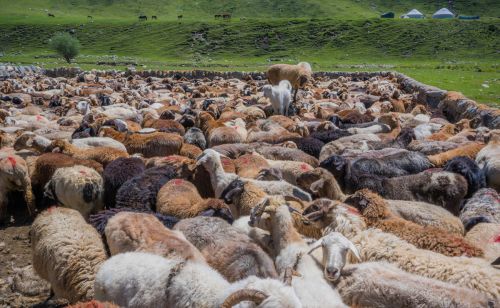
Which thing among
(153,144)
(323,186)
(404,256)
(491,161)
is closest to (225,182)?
(323,186)

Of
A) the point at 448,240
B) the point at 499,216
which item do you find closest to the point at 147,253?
the point at 448,240

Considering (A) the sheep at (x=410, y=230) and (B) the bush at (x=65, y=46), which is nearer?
(A) the sheep at (x=410, y=230)

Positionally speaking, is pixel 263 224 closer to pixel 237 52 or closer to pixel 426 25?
pixel 237 52

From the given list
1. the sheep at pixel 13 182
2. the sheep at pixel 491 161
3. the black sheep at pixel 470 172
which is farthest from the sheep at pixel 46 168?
the sheep at pixel 491 161

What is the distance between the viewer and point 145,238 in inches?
204

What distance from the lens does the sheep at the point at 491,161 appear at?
895 centimetres

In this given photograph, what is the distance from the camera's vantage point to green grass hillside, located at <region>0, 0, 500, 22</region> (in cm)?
10312

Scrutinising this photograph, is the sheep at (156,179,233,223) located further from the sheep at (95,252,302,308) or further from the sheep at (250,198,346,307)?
the sheep at (95,252,302,308)

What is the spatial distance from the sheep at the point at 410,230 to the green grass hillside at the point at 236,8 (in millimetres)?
100734

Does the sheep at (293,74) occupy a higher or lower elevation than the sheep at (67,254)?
higher

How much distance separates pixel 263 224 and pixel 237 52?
65.0 metres

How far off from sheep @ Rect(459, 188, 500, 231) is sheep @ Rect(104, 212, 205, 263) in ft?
14.4

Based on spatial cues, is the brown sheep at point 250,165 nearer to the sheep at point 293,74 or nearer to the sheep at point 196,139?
the sheep at point 196,139

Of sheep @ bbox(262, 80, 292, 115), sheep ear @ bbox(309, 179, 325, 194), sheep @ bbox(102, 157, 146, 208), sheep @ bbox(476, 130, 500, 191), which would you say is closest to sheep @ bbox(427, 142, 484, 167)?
sheep @ bbox(476, 130, 500, 191)
